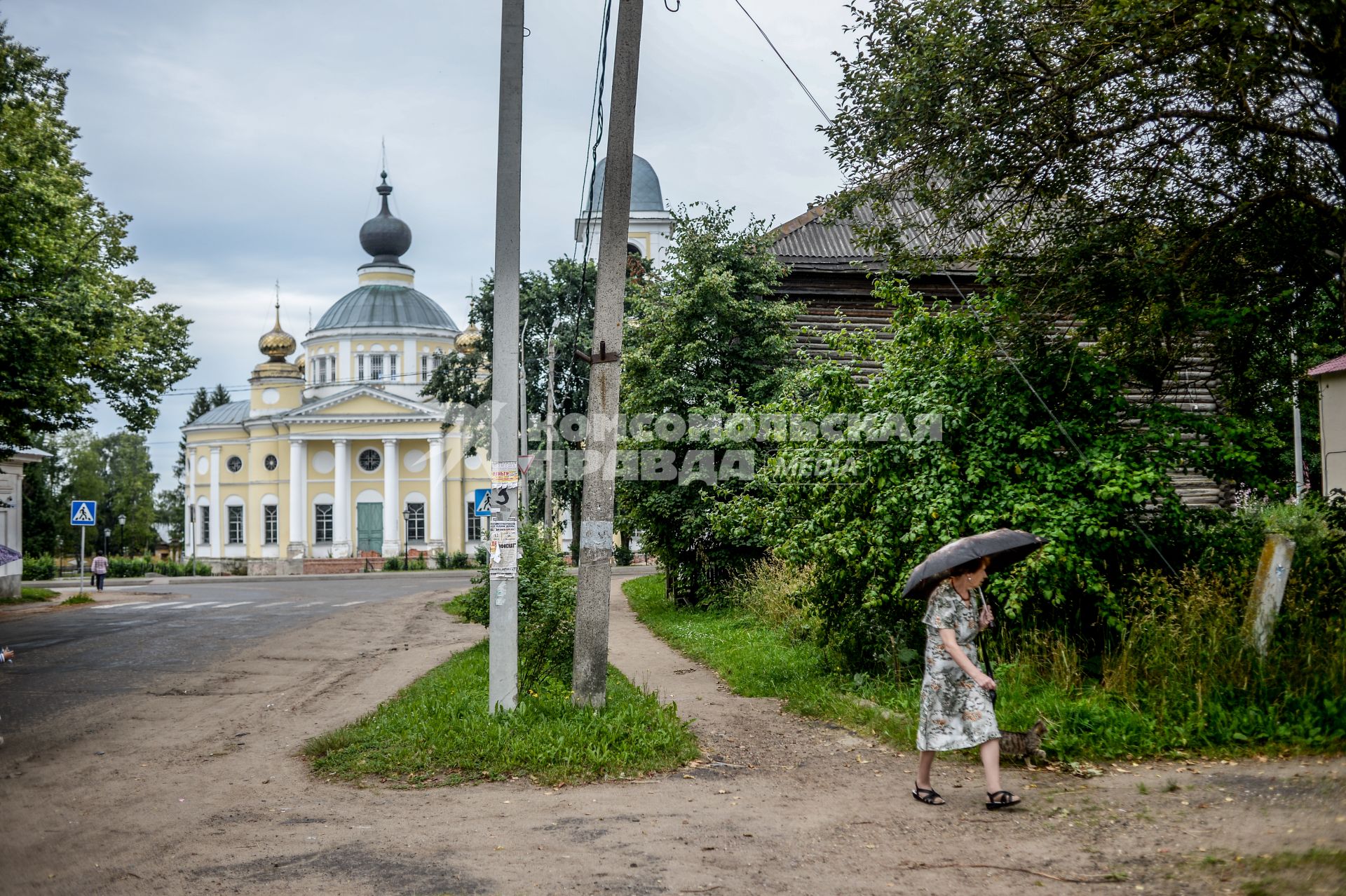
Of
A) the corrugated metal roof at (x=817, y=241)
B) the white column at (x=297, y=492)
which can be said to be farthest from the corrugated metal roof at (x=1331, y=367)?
the white column at (x=297, y=492)

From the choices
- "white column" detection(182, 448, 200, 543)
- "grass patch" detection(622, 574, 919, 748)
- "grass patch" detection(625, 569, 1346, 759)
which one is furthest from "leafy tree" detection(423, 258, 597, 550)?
"white column" detection(182, 448, 200, 543)

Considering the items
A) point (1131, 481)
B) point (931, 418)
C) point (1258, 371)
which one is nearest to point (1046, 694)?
point (1131, 481)

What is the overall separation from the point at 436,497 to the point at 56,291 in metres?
43.0

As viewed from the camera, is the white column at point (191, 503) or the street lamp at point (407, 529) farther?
the white column at point (191, 503)

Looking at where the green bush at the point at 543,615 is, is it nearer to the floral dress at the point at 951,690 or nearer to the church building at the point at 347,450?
the floral dress at the point at 951,690

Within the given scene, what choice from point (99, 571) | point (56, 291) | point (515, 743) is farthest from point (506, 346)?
point (99, 571)

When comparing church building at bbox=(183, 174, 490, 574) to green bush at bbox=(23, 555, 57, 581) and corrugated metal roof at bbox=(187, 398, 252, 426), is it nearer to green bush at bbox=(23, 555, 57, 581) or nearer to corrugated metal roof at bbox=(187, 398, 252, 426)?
corrugated metal roof at bbox=(187, 398, 252, 426)

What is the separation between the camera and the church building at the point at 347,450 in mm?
63750

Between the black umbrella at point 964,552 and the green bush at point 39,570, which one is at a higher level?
the black umbrella at point 964,552

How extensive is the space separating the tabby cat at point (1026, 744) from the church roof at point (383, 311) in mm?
64943

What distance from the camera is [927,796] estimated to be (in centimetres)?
655

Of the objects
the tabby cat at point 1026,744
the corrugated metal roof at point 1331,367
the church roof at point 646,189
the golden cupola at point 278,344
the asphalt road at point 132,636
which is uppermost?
the church roof at point 646,189

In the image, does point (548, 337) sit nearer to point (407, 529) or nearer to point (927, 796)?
point (407, 529)

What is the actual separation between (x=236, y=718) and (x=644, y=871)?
679 centimetres
